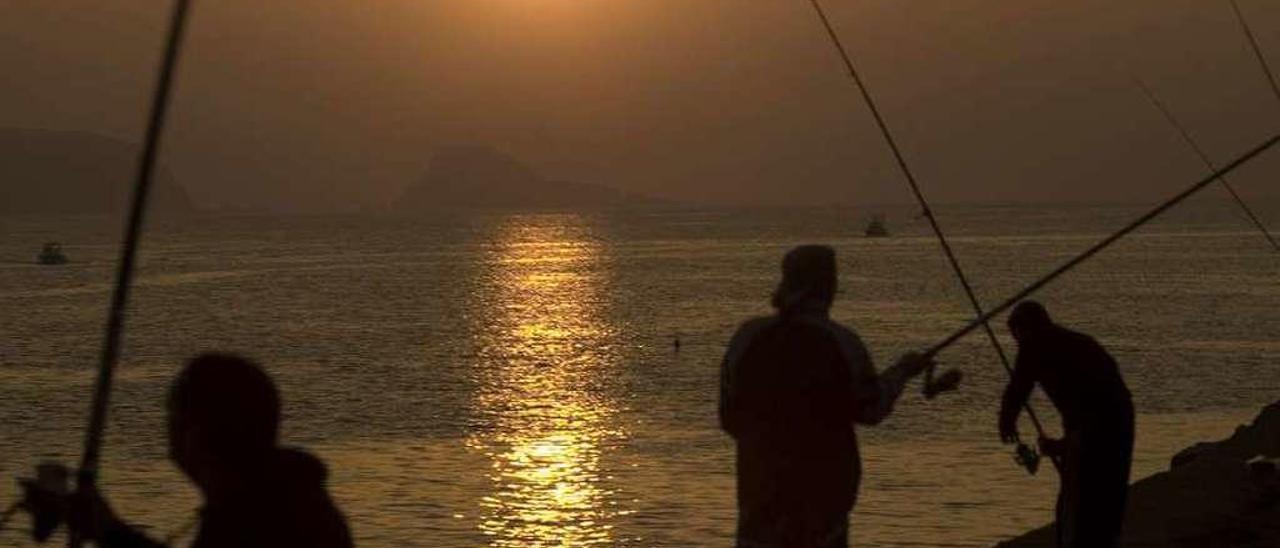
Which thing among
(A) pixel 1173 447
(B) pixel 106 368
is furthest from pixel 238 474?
(A) pixel 1173 447

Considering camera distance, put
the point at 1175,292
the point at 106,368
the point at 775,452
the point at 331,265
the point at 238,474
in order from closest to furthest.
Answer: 1. the point at 238,474
2. the point at 106,368
3. the point at 775,452
4. the point at 1175,292
5. the point at 331,265

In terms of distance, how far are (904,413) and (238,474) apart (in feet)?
109

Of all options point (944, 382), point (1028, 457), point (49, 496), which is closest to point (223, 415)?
point (49, 496)

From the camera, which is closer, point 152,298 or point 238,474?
point 238,474

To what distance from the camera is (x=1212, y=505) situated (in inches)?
624

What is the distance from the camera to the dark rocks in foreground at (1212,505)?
14062 millimetres

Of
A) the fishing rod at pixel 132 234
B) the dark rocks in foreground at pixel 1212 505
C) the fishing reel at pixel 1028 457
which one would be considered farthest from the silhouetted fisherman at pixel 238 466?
the dark rocks in foreground at pixel 1212 505

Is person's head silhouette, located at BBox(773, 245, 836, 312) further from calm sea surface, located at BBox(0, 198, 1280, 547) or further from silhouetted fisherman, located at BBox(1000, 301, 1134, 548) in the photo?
calm sea surface, located at BBox(0, 198, 1280, 547)

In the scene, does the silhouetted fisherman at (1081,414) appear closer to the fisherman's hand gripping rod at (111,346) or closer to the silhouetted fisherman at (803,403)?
the silhouetted fisherman at (803,403)

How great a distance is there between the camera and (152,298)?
98.1m

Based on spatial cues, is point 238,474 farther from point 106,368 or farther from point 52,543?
point 52,543

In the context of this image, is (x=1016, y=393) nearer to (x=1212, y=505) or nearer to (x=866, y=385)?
(x=866, y=385)

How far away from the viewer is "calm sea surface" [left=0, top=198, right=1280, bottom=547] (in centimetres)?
2578

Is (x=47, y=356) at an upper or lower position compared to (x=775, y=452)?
lower
